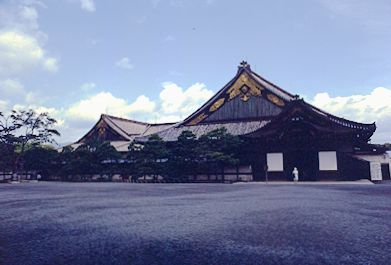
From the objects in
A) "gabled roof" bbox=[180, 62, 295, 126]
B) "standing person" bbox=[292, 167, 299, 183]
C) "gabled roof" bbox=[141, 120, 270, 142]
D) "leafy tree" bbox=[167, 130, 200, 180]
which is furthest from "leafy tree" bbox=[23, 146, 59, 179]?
"standing person" bbox=[292, 167, 299, 183]

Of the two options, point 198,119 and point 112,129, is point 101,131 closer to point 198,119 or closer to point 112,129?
point 112,129

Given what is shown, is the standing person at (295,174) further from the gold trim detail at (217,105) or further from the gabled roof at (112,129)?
the gabled roof at (112,129)

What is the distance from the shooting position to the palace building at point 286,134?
1928 cm

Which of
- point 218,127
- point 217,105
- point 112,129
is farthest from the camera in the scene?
point 112,129

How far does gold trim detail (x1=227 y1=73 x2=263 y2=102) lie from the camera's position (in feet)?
79.3

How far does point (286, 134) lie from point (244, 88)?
609 cm

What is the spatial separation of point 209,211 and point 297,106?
1470 cm

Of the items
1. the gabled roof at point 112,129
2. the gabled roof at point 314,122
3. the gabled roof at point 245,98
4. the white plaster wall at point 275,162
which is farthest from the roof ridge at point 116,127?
the white plaster wall at point 275,162

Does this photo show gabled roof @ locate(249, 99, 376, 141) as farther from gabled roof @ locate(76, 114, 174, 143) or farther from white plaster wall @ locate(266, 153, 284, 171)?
gabled roof @ locate(76, 114, 174, 143)

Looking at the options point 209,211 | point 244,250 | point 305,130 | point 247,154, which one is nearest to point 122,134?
point 247,154

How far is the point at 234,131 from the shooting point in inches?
889

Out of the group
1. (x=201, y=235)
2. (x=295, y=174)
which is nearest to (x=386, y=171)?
(x=295, y=174)

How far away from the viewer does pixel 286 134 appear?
2047 cm

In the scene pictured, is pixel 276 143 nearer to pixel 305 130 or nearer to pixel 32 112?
pixel 305 130
